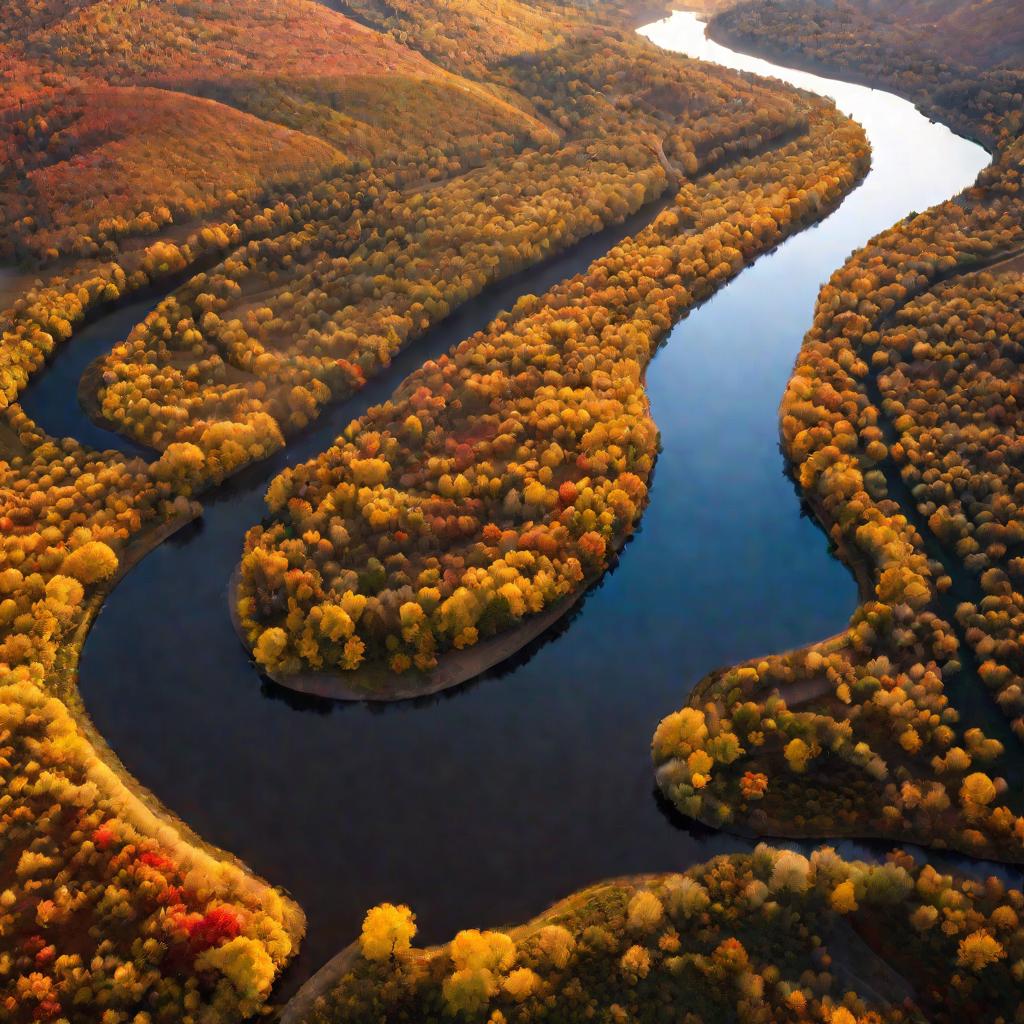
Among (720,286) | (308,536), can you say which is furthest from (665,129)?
(308,536)

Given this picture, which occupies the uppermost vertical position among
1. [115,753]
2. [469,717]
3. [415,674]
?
[415,674]

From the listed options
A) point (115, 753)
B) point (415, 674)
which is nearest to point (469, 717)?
point (415, 674)

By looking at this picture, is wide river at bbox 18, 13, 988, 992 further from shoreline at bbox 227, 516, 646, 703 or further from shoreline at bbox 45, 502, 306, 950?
shoreline at bbox 227, 516, 646, 703

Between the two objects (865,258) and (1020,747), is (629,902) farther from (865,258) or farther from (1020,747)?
(865,258)

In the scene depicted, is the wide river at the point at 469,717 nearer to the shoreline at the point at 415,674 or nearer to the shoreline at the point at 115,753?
the shoreline at the point at 115,753

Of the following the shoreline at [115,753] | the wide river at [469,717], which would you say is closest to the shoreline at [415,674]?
the wide river at [469,717]

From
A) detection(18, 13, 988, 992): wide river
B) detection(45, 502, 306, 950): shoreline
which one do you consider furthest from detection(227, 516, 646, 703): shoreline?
detection(45, 502, 306, 950): shoreline

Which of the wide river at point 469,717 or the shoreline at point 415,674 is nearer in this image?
the wide river at point 469,717

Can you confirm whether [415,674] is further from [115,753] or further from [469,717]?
[115,753]
